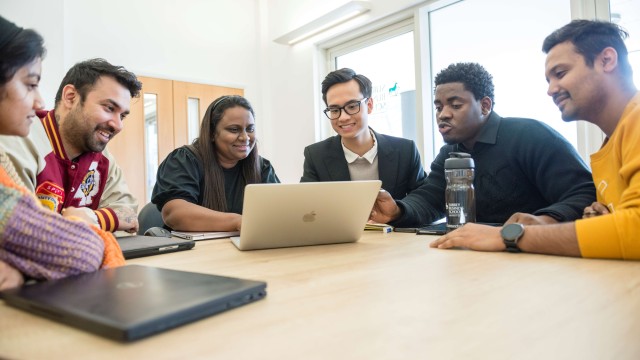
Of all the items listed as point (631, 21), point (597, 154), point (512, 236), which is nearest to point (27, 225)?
point (512, 236)

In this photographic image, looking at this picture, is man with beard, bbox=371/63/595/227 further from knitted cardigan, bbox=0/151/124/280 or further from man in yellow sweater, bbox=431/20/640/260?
knitted cardigan, bbox=0/151/124/280

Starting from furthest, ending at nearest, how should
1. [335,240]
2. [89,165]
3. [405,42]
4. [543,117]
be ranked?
[405,42] → [543,117] → [89,165] → [335,240]

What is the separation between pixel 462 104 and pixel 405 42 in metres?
2.01

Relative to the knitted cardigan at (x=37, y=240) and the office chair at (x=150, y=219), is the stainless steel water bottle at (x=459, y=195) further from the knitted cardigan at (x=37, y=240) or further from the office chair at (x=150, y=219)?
the office chair at (x=150, y=219)

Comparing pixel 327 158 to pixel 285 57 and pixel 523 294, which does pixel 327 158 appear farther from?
pixel 285 57

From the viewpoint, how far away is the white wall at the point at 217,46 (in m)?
3.33

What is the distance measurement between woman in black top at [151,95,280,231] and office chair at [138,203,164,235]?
10 cm

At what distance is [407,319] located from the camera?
0.53m

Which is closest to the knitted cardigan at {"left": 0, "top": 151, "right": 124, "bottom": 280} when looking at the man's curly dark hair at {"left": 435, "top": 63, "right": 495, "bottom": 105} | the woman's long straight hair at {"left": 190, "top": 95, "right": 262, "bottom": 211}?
the woman's long straight hair at {"left": 190, "top": 95, "right": 262, "bottom": 211}

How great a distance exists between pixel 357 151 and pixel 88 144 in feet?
3.73

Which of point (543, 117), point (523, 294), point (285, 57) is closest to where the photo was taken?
point (523, 294)

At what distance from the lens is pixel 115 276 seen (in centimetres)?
66

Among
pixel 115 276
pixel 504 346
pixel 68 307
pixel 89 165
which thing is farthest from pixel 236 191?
pixel 504 346

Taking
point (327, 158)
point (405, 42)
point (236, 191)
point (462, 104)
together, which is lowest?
point (236, 191)
